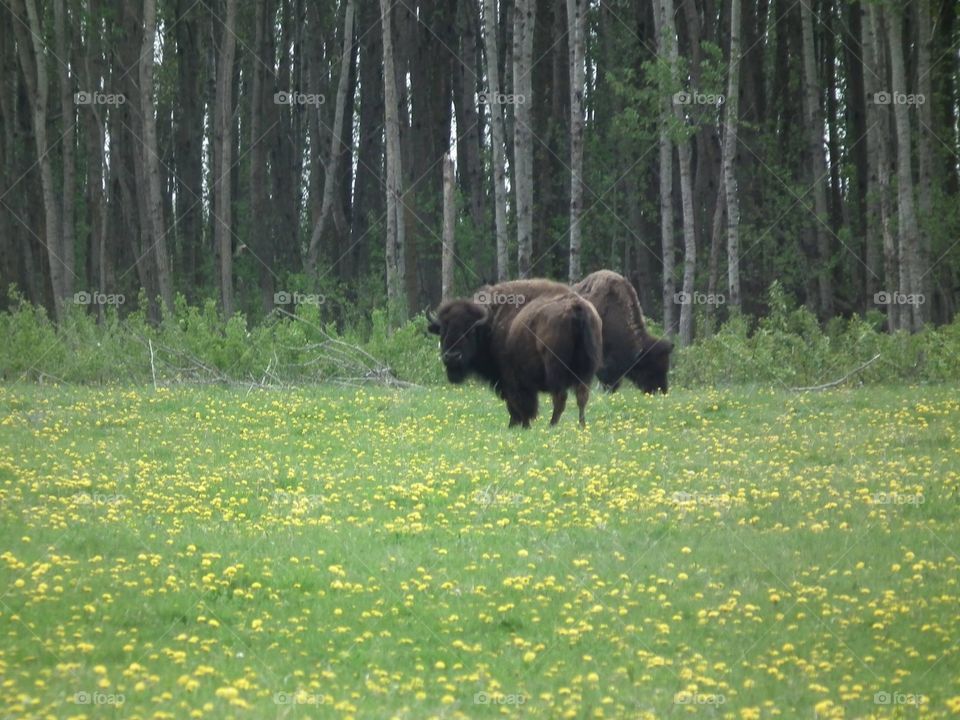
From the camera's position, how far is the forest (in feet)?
103

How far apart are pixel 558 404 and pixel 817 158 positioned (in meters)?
20.9

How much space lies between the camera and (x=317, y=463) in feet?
50.2

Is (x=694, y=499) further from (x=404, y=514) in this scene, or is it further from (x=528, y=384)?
(x=528, y=384)

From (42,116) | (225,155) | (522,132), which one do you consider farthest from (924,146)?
(42,116)

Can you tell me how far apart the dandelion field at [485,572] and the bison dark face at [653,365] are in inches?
188

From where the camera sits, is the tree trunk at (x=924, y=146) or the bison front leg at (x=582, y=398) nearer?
the bison front leg at (x=582, y=398)

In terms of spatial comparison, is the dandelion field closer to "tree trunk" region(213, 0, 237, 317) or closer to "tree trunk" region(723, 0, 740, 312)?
"tree trunk" region(723, 0, 740, 312)

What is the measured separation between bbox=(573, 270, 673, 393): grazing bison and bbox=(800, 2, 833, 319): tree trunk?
609 inches

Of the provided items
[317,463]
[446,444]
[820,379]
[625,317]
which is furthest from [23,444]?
[820,379]

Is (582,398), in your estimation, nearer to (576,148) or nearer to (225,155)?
(576,148)

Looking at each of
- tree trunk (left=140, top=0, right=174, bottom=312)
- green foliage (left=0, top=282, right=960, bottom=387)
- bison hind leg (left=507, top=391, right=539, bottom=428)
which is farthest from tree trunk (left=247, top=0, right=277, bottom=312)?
bison hind leg (left=507, top=391, right=539, bottom=428)

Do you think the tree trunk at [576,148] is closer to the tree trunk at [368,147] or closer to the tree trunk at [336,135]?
the tree trunk at [336,135]

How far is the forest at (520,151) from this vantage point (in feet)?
103

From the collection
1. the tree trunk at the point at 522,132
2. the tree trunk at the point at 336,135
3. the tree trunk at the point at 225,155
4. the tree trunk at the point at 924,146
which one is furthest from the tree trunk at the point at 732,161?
the tree trunk at the point at 336,135
